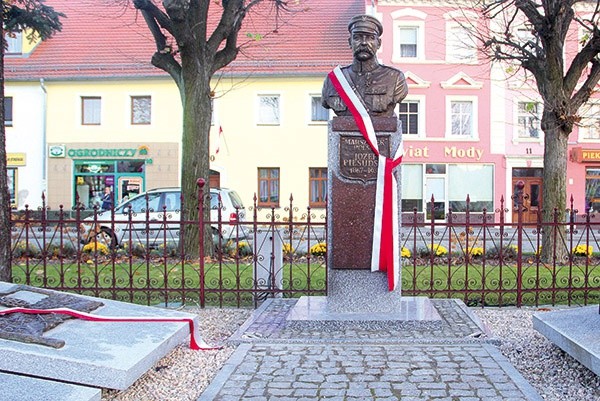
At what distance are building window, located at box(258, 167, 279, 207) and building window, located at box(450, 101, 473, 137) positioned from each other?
8.15 metres

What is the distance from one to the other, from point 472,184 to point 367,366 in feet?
77.3

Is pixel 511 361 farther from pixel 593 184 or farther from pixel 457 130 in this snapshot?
pixel 593 184

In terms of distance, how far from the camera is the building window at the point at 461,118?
2778 centimetres

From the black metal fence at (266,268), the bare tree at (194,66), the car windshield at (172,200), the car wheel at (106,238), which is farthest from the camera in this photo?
the car windshield at (172,200)

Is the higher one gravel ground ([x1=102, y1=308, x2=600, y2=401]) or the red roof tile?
the red roof tile

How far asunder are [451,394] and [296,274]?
6454 millimetres

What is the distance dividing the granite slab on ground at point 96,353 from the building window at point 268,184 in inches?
862

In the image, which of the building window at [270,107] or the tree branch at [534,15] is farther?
the building window at [270,107]

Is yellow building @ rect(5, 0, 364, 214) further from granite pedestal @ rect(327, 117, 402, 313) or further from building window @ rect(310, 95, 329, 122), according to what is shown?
granite pedestal @ rect(327, 117, 402, 313)

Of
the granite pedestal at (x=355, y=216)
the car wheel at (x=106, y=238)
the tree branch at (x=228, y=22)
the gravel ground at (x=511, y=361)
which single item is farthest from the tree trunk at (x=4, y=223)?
the tree branch at (x=228, y=22)

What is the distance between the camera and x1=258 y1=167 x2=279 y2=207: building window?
90.5 ft

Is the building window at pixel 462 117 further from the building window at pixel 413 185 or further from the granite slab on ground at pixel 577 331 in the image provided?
the granite slab on ground at pixel 577 331

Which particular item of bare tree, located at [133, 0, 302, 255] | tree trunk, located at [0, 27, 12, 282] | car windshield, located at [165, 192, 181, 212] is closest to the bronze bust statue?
tree trunk, located at [0, 27, 12, 282]

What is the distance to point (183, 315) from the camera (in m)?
6.16
